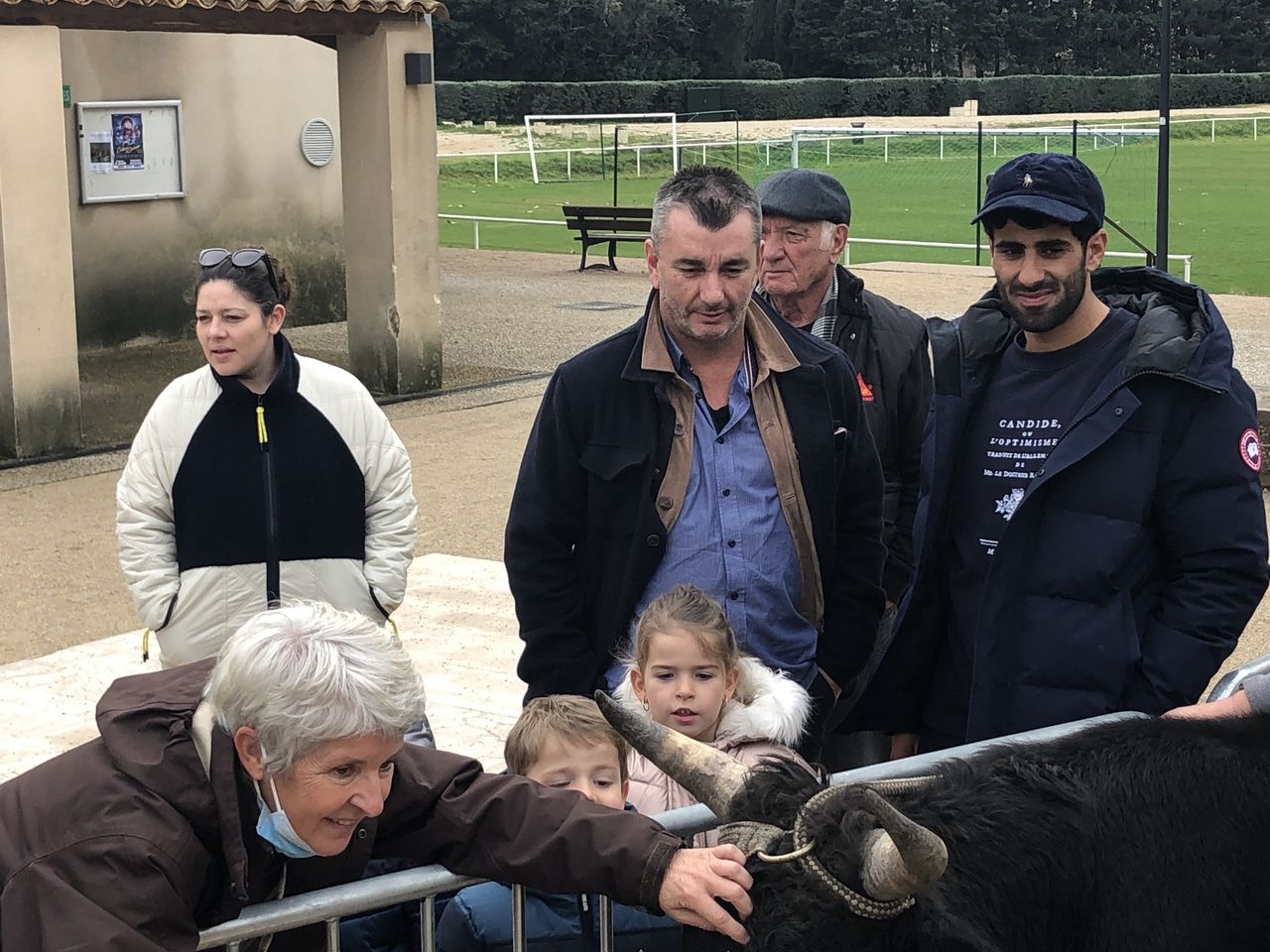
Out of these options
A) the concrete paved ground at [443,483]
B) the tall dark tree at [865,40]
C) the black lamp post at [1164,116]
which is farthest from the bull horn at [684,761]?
the tall dark tree at [865,40]

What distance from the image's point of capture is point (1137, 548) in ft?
12.6

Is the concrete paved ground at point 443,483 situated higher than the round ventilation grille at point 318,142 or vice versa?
the round ventilation grille at point 318,142

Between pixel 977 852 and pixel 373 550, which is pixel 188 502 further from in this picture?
pixel 977 852

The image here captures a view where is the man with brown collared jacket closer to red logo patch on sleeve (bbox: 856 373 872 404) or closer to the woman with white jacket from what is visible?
red logo patch on sleeve (bbox: 856 373 872 404)

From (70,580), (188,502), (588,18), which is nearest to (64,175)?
(70,580)

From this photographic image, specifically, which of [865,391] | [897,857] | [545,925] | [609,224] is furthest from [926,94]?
[897,857]

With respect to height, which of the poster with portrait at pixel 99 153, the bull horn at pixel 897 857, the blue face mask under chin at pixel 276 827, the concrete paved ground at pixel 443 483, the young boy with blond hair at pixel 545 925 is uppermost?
the poster with portrait at pixel 99 153

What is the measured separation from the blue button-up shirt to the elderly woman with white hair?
115 centimetres

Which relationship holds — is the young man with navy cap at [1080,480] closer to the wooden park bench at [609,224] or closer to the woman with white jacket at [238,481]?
the woman with white jacket at [238,481]

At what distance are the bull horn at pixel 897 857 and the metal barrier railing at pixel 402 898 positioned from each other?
632mm

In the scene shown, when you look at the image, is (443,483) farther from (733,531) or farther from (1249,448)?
(1249,448)

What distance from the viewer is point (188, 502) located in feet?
15.9

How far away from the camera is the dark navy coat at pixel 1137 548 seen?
3775 mm

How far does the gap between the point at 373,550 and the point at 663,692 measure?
167 centimetres
